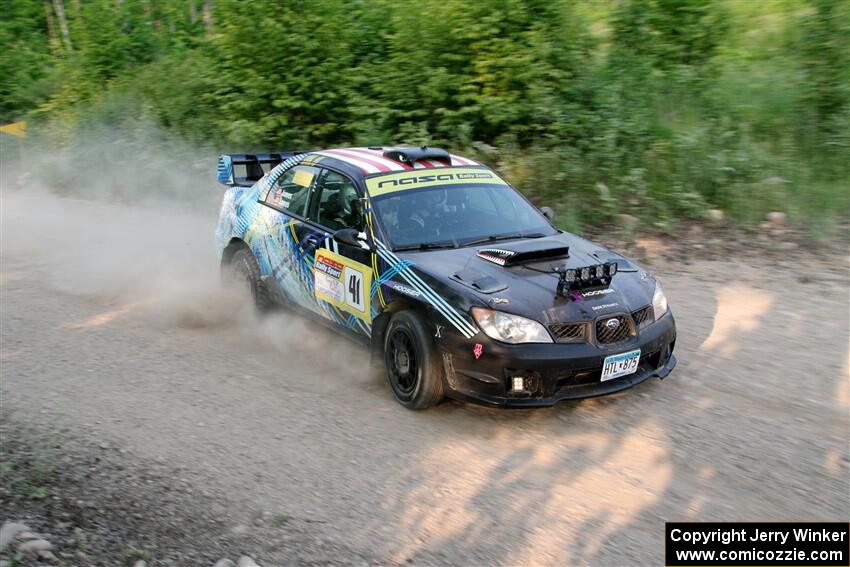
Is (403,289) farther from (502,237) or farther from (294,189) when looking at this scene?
(294,189)

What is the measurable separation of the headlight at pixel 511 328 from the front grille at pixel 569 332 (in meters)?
0.06

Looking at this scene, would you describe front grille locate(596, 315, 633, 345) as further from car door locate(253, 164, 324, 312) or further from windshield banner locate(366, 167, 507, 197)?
car door locate(253, 164, 324, 312)

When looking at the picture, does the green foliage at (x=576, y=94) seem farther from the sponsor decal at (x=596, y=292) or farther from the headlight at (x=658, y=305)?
the sponsor decal at (x=596, y=292)

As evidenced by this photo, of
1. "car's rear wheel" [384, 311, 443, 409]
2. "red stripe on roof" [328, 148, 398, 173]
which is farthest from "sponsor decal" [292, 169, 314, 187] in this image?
"car's rear wheel" [384, 311, 443, 409]

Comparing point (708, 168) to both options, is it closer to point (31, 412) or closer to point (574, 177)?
point (574, 177)

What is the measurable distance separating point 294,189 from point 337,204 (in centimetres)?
78

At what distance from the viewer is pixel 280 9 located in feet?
45.6

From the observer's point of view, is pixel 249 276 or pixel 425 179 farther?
pixel 249 276

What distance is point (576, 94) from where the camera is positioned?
37.9ft

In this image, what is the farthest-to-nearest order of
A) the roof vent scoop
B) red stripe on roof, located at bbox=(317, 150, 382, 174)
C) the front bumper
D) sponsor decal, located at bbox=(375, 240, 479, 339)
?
the roof vent scoop < red stripe on roof, located at bbox=(317, 150, 382, 174) < sponsor decal, located at bbox=(375, 240, 479, 339) < the front bumper

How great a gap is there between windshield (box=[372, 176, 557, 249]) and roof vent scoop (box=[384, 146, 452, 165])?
1.19ft

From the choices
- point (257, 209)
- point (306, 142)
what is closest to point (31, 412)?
point (257, 209)

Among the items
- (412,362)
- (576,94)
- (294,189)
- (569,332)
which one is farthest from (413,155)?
(576,94)

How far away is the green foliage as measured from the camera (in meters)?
10.0
